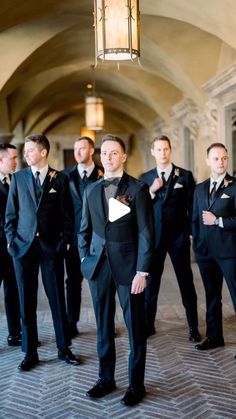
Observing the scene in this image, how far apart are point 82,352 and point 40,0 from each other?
4129 mm

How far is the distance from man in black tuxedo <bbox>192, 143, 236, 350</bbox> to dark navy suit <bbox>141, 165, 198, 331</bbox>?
208 mm

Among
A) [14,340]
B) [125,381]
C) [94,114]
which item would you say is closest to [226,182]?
[125,381]

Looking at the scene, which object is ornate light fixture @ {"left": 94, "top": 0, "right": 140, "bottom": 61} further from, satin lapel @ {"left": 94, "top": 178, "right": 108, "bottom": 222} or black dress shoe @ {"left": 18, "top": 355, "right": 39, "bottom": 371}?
black dress shoe @ {"left": 18, "top": 355, "right": 39, "bottom": 371}

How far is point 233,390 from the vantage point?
350cm

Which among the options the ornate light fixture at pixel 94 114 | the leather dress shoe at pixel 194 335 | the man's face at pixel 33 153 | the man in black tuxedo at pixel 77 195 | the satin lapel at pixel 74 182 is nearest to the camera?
the man's face at pixel 33 153

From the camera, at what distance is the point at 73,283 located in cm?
484

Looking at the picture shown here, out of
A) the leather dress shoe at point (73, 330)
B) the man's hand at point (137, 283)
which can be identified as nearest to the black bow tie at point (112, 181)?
the man's hand at point (137, 283)

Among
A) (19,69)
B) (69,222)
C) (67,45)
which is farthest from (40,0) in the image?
(69,222)

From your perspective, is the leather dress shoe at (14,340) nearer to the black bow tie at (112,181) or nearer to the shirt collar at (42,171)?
the shirt collar at (42,171)

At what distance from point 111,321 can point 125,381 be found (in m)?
0.52

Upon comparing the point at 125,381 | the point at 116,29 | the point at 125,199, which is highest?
the point at 116,29

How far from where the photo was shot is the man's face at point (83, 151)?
4.63 meters

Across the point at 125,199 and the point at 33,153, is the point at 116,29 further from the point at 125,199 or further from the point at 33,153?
the point at 125,199

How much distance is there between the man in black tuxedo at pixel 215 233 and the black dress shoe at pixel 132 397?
1072 mm
